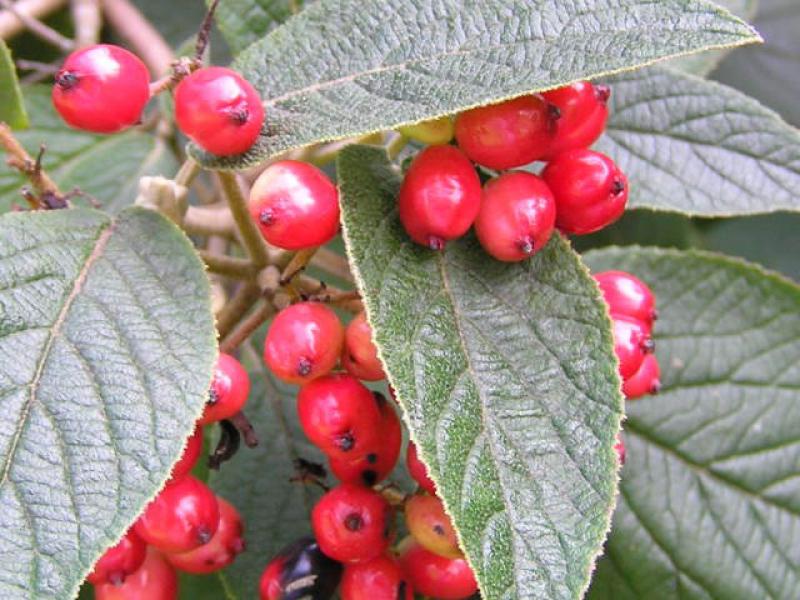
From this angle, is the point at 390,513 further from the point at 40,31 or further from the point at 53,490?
the point at 40,31

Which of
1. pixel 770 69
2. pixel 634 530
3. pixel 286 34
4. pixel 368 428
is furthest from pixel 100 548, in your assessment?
pixel 770 69

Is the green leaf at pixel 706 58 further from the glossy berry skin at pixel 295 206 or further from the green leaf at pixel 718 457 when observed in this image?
the glossy berry skin at pixel 295 206

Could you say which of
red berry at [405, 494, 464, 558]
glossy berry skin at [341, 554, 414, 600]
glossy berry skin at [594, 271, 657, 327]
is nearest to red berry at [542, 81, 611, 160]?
glossy berry skin at [594, 271, 657, 327]

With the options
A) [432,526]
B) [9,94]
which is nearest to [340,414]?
[432,526]

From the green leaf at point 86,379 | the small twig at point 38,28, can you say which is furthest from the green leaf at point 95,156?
the green leaf at point 86,379

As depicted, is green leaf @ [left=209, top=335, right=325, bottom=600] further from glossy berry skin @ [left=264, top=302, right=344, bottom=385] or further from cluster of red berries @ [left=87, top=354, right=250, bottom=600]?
glossy berry skin @ [left=264, top=302, right=344, bottom=385]

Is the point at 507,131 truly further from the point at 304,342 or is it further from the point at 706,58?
the point at 706,58
